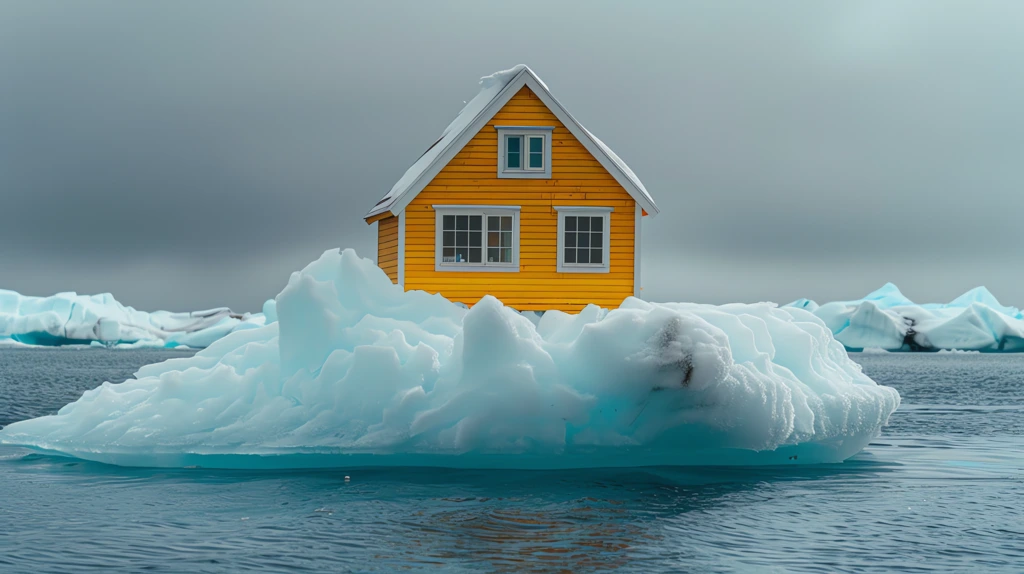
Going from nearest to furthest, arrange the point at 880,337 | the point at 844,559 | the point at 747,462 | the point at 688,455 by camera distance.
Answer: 1. the point at 844,559
2. the point at 688,455
3. the point at 747,462
4. the point at 880,337

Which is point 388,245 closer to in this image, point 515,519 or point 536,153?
point 536,153

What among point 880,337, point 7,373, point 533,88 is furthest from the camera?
point 880,337

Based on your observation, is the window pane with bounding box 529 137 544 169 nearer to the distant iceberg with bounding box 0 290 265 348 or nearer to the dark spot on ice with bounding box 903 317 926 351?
the dark spot on ice with bounding box 903 317 926 351

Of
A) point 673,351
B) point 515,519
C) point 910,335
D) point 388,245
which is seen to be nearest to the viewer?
point 515,519

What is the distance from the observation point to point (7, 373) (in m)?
42.4

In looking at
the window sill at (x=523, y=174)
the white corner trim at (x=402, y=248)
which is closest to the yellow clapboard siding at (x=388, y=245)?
the white corner trim at (x=402, y=248)

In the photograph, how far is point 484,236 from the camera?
17.9 metres

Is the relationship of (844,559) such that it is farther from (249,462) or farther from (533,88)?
(533,88)

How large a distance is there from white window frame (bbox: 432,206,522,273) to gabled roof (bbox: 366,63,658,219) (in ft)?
2.20

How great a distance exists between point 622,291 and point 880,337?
52.1 m

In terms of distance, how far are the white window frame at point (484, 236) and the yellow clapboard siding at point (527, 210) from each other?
0.25ft

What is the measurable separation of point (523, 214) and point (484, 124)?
185cm

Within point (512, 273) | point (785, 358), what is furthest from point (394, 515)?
point (512, 273)

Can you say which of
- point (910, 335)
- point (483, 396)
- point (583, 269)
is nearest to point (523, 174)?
point (583, 269)
